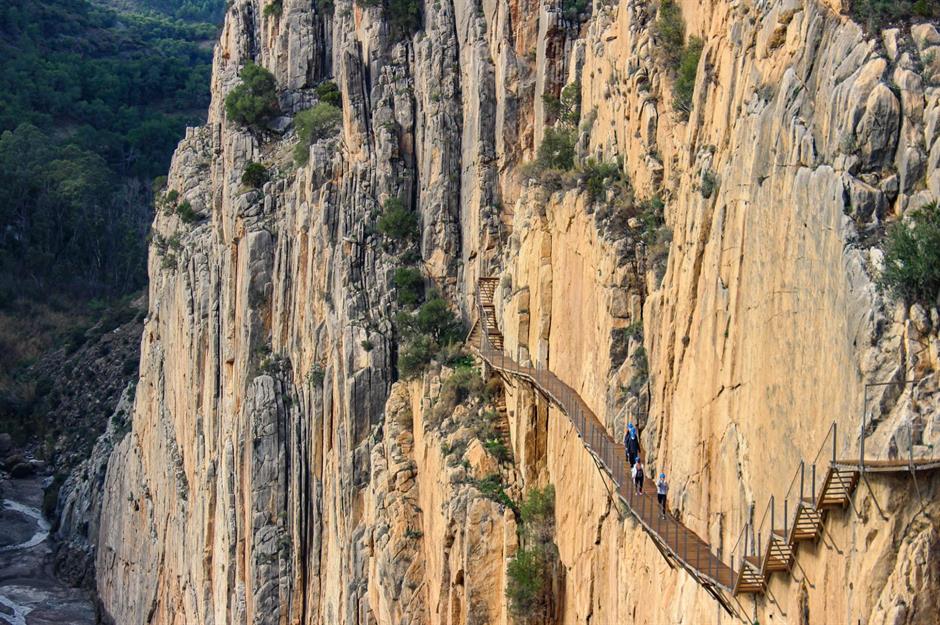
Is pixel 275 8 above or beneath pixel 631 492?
above

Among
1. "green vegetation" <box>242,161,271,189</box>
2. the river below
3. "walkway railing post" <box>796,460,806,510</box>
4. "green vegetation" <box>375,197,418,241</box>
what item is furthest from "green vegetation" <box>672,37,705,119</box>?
the river below

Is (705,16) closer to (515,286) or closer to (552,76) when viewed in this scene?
(515,286)

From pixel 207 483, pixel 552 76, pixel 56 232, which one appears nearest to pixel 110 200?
pixel 56 232

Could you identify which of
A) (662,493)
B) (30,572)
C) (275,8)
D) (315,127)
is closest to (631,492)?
(662,493)

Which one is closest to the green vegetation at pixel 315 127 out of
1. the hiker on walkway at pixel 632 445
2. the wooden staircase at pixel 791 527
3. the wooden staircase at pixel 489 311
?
the wooden staircase at pixel 489 311

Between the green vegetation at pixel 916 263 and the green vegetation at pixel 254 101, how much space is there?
160 ft

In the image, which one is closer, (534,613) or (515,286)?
(534,613)

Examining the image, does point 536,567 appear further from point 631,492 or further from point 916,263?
point 916,263

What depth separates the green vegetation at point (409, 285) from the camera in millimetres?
52219

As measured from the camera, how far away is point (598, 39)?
3941 cm

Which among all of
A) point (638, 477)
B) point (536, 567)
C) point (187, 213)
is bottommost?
point (536, 567)

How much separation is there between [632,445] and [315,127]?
33250 mm

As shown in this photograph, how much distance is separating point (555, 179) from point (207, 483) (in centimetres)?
3047

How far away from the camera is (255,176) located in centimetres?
6275
